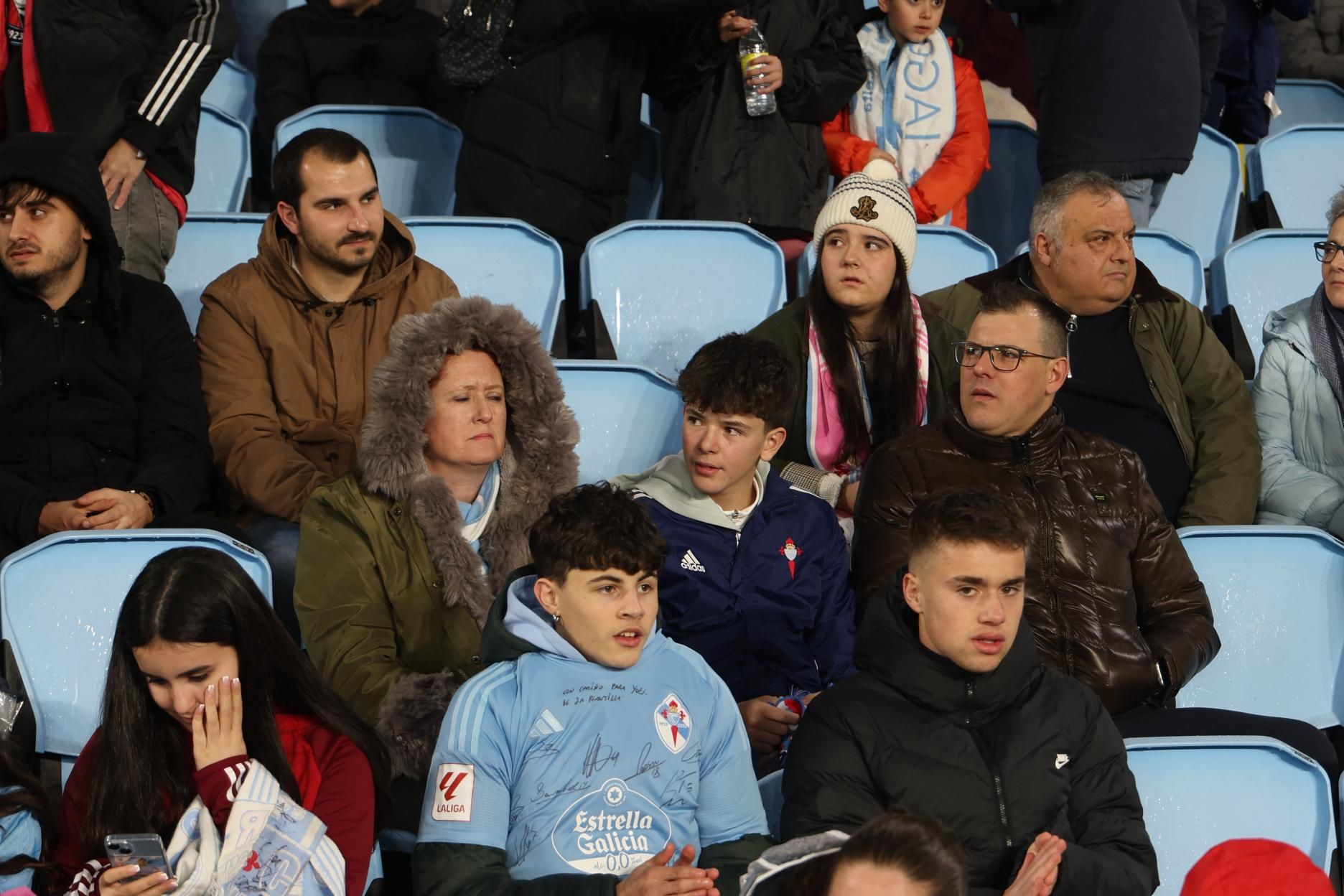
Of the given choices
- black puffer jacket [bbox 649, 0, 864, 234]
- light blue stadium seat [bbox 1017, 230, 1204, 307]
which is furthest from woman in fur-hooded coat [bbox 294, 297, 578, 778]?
light blue stadium seat [bbox 1017, 230, 1204, 307]

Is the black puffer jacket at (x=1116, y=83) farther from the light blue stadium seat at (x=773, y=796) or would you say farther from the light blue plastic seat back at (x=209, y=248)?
the light blue stadium seat at (x=773, y=796)

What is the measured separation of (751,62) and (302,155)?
1.37 meters

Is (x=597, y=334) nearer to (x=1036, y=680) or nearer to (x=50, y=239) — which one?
(x=50, y=239)

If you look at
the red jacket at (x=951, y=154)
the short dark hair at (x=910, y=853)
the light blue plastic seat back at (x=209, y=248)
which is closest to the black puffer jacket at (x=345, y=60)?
the light blue plastic seat back at (x=209, y=248)

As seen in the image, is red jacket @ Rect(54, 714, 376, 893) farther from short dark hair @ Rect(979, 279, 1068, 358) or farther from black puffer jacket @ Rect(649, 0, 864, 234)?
black puffer jacket @ Rect(649, 0, 864, 234)

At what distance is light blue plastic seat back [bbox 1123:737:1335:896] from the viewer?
293 cm

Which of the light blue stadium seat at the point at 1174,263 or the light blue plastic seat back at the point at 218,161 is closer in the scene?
the light blue stadium seat at the point at 1174,263

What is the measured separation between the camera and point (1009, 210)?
18.6 ft

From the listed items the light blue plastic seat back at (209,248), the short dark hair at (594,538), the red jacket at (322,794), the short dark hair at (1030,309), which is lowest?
the red jacket at (322,794)

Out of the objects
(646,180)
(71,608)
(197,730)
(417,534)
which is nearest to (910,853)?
(197,730)

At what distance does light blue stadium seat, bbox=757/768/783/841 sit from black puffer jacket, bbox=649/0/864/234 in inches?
84.2

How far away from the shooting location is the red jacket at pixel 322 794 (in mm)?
2605

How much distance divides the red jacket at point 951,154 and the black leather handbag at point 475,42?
3.49ft

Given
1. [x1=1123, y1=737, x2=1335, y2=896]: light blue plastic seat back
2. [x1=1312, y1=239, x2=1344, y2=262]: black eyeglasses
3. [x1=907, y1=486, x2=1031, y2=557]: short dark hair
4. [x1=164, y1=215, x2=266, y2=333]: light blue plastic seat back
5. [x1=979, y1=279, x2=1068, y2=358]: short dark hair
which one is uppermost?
[x1=1312, y1=239, x2=1344, y2=262]: black eyeglasses
